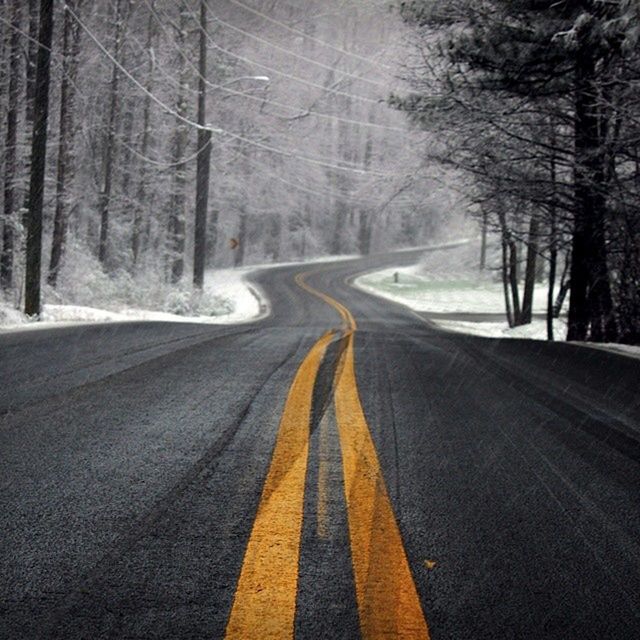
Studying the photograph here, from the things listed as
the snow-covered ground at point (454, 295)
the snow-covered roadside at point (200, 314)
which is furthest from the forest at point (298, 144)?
the snow-covered ground at point (454, 295)

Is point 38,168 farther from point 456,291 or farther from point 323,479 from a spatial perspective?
point 456,291

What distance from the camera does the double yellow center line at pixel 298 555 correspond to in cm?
130

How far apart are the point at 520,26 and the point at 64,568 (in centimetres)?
989

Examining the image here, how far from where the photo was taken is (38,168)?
12008 mm

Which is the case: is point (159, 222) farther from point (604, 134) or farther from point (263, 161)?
point (604, 134)

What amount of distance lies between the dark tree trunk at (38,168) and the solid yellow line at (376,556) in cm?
1090

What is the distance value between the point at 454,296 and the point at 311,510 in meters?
35.5

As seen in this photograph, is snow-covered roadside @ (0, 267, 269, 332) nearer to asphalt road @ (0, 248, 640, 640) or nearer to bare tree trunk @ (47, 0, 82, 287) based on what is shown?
bare tree trunk @ (47, 0, 82, 287)

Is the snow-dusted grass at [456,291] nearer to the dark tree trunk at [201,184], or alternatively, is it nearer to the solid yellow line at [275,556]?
the dark tree trunk at [201,184]

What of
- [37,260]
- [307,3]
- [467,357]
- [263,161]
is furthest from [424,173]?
[307,3]

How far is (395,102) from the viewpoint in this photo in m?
10.7

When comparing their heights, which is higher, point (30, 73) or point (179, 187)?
point (30, 73)

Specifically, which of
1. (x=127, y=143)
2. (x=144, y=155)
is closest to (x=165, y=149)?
(x=127, y=143)

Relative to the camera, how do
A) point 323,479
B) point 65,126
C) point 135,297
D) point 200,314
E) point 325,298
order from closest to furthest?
point 323,479
point 65,126
point 200,314
point 135,297
point 325,298
